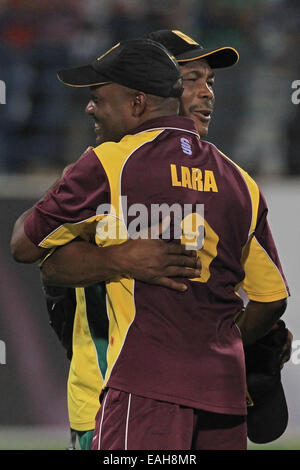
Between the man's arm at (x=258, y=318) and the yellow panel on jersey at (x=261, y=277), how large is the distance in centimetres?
3

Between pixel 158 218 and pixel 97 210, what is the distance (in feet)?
0.57

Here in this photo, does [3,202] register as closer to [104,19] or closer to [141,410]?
[104,19]

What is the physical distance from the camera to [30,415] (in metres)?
5.17

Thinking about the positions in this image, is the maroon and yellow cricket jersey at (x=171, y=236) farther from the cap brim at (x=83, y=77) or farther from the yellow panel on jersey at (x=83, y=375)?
the yellow panel on jersey at (x=83, y=375)

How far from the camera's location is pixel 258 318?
302 cm

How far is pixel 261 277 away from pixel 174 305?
436 mm

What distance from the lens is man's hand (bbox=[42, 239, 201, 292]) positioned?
2.57 meters

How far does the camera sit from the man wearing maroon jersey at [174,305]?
2.54 m

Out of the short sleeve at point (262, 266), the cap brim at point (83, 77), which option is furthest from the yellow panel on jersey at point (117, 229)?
the short sleeve at point (262, 266)

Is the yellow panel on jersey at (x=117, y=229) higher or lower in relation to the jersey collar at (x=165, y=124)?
lower

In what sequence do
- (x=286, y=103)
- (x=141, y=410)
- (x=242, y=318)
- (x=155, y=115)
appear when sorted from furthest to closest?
(x=286, y=103) < (x=242, y=318) < (x=155, y=115) < (x=141, y=410)

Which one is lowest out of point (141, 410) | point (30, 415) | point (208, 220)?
point (30, 415)

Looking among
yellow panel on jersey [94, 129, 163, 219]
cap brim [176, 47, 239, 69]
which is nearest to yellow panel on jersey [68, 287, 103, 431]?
yellow panel on jersey [94, 129, 163, 219]

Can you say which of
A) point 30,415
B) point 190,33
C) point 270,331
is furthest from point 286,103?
point 270,331
